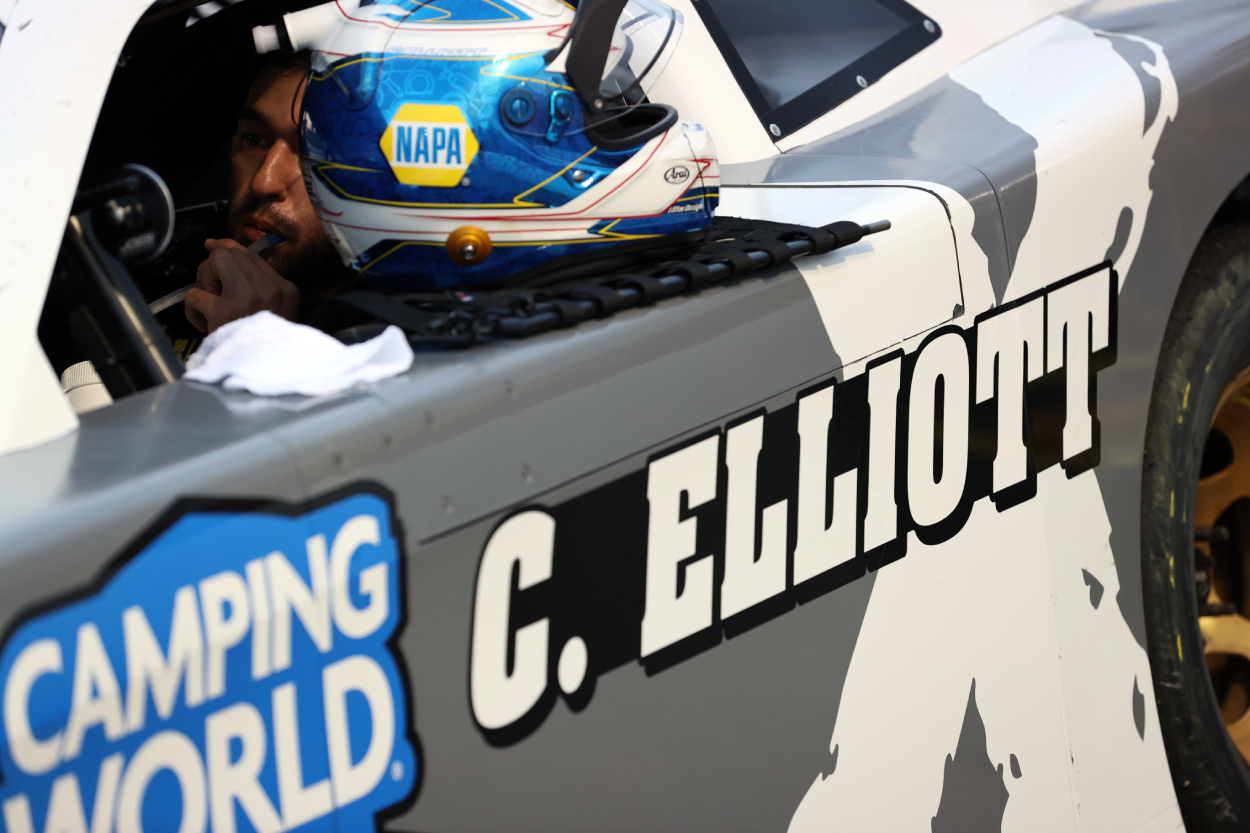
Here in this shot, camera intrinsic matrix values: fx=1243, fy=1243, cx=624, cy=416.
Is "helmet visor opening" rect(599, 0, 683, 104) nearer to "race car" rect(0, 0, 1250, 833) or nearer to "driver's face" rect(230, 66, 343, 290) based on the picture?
"race car" rect(0, 0, 1250, 833)

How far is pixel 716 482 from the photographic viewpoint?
1189 millimetres

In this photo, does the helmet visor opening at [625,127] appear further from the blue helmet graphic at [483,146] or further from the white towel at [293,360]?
the white towel at [293,360]

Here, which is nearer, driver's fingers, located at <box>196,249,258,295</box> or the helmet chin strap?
the helmet chin strap

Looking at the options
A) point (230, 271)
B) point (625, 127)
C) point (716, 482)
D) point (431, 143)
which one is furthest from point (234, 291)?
point (716, 482)

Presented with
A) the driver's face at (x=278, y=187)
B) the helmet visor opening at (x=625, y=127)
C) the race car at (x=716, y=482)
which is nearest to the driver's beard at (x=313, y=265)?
the driver's face at (x=278, y=187)

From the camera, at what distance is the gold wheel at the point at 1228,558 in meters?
2.11

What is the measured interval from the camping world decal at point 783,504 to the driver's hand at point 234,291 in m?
0.65

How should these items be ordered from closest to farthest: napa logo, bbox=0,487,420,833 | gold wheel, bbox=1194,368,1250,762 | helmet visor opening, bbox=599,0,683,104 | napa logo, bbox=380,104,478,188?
1. napa logo, bbox=0,487,420,833
2. napa logo, bbox=380,104,478,188
3. helmet visor opening, bbox=599,0,683,104
4. gold wheel, bbox=1194,368,1250,762

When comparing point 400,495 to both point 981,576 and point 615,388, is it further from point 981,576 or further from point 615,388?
point 981,576

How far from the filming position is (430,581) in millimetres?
983

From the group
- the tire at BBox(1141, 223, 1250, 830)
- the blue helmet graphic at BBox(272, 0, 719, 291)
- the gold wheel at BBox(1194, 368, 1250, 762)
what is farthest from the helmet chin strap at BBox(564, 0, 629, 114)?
the gold wheel at BBox(1194, 368, 1250, 762)

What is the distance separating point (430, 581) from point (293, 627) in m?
0.12

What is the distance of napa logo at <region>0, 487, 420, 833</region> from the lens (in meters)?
0.81

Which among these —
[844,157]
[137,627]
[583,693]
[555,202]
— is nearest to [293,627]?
[137,627]
